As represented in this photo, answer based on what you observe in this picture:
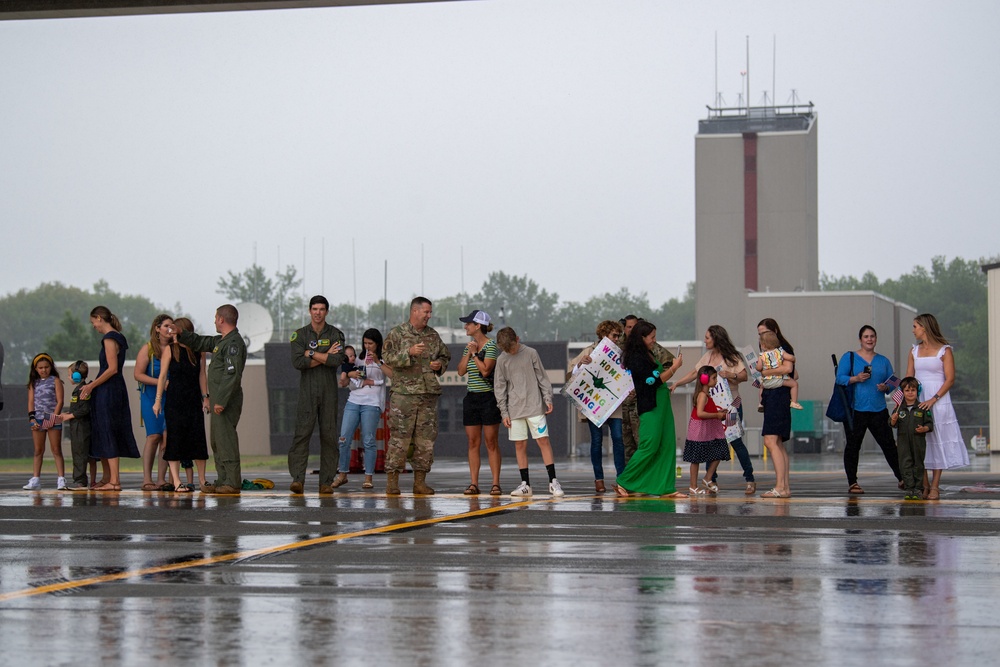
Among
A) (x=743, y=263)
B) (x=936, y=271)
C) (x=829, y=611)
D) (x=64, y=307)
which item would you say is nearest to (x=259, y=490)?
(x=829, y=611)

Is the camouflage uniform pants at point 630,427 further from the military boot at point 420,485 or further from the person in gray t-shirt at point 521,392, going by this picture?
the military boot at point 420,485

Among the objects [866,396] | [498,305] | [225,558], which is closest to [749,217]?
[866,396]

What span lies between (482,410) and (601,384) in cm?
138

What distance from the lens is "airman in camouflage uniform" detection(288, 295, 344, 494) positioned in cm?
1462

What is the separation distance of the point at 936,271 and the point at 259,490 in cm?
14562

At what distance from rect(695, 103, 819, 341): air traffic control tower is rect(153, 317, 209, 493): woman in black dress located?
190 ft

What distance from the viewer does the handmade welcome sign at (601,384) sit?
14742 mm

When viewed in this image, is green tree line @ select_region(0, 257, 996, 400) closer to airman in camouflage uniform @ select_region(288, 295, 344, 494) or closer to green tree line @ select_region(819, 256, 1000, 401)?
green tree line @ select_region(819, 256, 1000, 401)

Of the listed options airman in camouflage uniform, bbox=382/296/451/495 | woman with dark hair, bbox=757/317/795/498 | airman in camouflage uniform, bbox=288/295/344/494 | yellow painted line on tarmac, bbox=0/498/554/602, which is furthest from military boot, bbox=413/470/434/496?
woman with dark hair, bbox=757/317/795/498

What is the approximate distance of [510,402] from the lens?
1452cm

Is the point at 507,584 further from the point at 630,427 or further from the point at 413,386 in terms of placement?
the point at 630,427

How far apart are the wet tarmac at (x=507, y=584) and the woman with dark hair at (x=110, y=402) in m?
2.83

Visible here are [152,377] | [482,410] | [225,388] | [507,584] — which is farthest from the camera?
[152,377]

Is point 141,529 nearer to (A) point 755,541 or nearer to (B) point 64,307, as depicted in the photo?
(A) point 755,541
